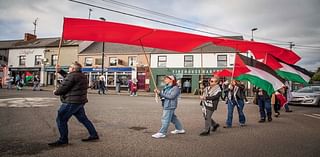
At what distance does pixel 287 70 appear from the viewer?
25.3 feet

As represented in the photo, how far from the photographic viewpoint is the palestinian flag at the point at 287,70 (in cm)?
716

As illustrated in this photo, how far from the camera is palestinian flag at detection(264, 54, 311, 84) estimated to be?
282 inches

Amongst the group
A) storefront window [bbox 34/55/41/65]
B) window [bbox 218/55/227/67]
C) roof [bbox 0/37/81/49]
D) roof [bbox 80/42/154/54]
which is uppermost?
roof [bbox 0/37/81/49]

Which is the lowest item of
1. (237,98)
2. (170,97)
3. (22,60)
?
(237,98)

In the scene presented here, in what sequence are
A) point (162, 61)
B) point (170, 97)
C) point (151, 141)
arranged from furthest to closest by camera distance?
point (162, 61) → point (170, 97) → point (151, 141)

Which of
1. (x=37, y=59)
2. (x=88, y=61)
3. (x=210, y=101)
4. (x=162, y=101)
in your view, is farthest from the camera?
(x=37, y=59)

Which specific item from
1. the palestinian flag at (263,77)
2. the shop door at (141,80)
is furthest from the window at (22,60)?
the palestinian flag at (263,77)

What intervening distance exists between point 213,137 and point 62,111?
3522 millimetres

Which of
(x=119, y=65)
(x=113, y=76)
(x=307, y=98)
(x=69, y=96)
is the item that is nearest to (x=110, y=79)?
(x=113, y=76)

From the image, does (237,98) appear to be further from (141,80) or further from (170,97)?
(141,80)

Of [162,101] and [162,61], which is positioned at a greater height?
[162,61]

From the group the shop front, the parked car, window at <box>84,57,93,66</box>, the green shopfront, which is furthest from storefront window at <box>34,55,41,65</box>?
the parked car

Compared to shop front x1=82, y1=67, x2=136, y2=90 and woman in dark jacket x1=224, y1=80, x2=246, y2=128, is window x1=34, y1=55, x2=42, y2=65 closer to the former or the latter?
shop front x1=82, y1=67, x2=136, y2=90

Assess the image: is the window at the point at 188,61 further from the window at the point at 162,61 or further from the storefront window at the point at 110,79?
the storefront window at the point at 110,79
